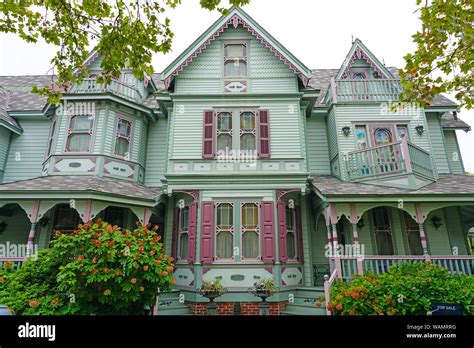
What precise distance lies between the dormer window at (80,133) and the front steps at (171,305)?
283 inches

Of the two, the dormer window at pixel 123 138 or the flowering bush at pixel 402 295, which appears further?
the dormer window at pixel 123 138

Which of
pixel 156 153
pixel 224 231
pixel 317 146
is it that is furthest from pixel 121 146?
pixel 317 146

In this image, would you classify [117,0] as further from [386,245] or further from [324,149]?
[386,245]

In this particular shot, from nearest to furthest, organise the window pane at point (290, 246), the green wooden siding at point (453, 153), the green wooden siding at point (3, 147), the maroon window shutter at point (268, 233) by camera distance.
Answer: the maroon window shutter at point (268, 233) < the window pane at point (290, 246) < the green wooden siding at point (3, 147) < the green wooden siding at point (453, 153)

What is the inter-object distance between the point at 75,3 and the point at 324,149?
11.6m

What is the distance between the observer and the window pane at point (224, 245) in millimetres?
10867

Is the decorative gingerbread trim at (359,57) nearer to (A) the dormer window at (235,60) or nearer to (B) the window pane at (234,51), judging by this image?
(A) the dormer window at (235,60)

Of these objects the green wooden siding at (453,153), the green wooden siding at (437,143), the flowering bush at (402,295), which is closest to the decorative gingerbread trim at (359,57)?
the green wooden siding at (437,143)

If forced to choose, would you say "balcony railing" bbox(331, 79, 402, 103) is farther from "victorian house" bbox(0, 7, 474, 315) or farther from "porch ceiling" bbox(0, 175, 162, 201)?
"porch ceiling" bbox(0, 175, 162, 201)

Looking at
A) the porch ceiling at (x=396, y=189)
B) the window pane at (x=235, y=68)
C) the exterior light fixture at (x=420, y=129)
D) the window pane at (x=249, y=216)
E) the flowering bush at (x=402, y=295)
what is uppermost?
the window pane at (x=235, y=68)

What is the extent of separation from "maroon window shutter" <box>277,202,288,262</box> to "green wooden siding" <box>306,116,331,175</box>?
11.7 ft

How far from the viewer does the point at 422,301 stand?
663 centimetres

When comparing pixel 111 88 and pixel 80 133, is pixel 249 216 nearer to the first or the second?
pixel 80 133

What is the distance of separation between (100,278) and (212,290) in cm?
436
